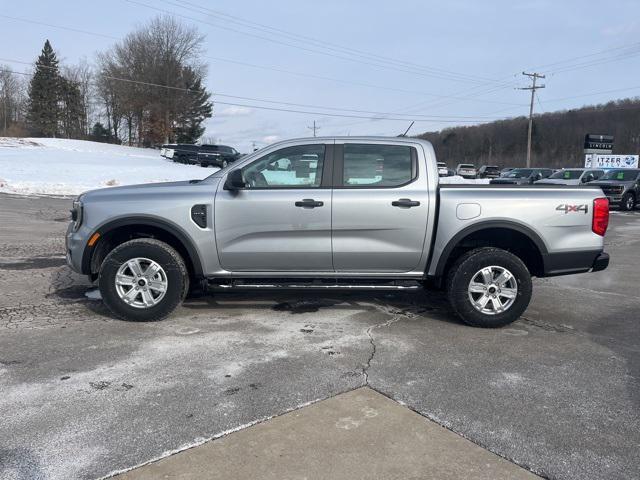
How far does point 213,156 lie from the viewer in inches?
1586

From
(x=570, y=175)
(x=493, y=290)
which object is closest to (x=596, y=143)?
(x=570, y=175)

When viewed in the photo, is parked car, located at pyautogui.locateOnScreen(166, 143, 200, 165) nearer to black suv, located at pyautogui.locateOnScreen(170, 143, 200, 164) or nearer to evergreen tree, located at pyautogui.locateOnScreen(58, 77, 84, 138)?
black suv, located at pyautogui.locateOnScreen(170, 143, 200, 164)

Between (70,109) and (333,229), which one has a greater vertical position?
(70,109)

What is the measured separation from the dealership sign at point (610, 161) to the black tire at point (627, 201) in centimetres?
2803

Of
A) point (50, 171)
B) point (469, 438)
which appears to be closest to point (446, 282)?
point (469, 438)

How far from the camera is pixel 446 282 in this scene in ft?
17.5

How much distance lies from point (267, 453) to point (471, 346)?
2460 mm

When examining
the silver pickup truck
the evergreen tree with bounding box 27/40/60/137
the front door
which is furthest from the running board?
the evergreen tree with bounding box 27/40/60/137

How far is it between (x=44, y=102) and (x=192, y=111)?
20248 millimetres

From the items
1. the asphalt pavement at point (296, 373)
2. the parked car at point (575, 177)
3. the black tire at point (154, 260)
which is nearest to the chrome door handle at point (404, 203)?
the asphalt pavement at point (296, 373)

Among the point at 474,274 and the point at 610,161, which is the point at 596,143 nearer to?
the point at 610,161

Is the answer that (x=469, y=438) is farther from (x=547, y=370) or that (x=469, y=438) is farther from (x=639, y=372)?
(x=639, y=372)

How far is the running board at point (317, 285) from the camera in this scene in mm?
5250

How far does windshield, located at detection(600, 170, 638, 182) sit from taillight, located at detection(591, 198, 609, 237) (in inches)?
747
